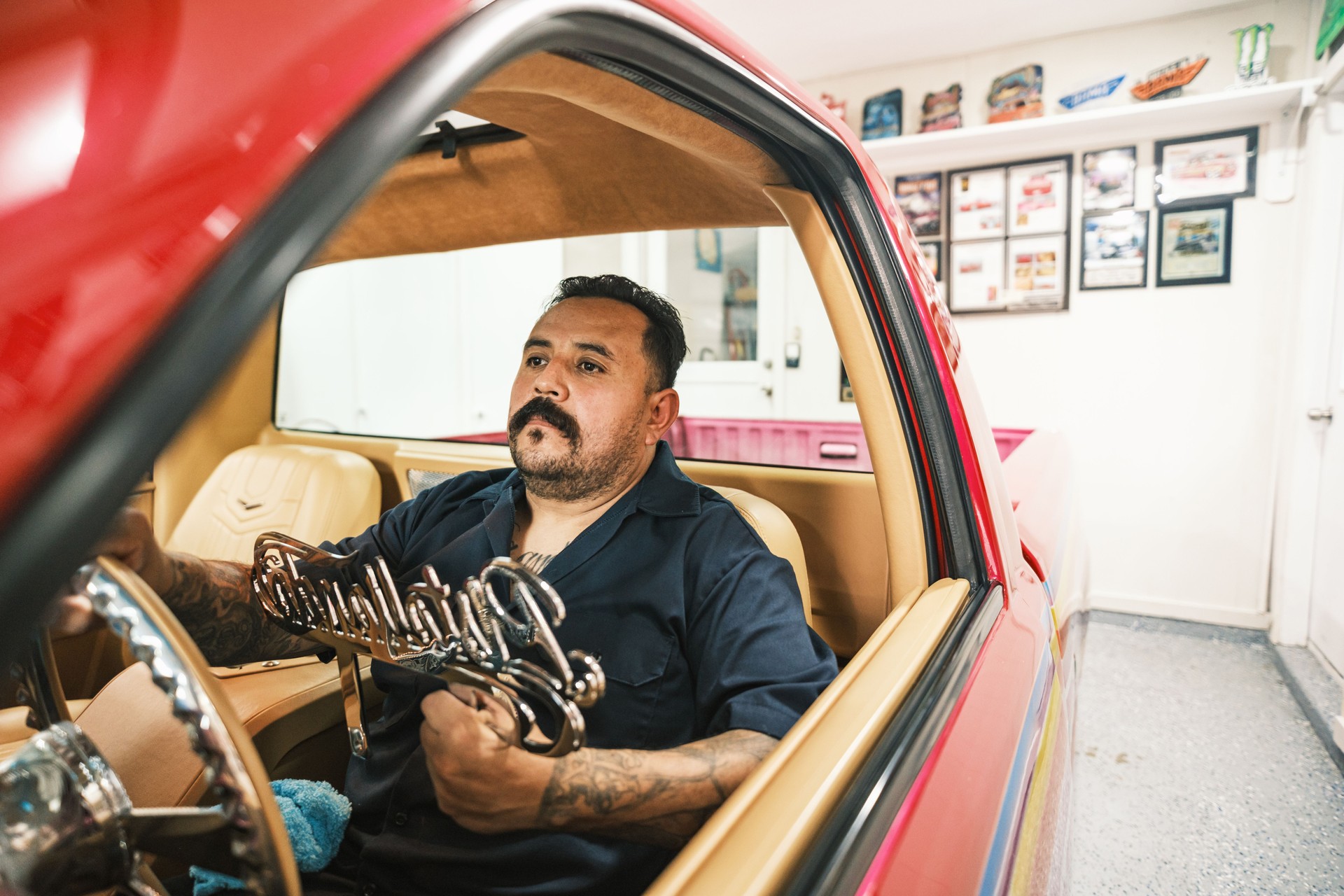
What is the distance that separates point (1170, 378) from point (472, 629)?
4.31 m

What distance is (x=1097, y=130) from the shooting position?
12.2 feet

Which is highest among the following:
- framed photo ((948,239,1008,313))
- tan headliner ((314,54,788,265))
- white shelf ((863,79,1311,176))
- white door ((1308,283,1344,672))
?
white shelf ((863,79,1311,176))

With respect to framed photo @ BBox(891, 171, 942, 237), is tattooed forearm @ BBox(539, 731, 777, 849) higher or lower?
lower

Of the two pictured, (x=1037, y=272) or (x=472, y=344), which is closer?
Answer: (x=1037, y=272)

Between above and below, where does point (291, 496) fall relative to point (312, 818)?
above

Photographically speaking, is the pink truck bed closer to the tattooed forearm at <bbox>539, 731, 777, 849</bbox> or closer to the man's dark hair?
the man's dark hair

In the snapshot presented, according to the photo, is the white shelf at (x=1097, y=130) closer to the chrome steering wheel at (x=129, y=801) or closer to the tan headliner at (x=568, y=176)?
the tan headliner at (x=568, y=176)

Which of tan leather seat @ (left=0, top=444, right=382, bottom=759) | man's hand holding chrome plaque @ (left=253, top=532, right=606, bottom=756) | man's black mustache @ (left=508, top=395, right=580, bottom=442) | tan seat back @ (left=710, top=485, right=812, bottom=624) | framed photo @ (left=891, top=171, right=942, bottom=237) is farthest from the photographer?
framed photo @ (left=891, top=171, right=942, bottom=237)

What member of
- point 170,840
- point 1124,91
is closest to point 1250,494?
point 1124,91

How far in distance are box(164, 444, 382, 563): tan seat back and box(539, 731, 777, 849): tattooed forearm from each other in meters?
1.11

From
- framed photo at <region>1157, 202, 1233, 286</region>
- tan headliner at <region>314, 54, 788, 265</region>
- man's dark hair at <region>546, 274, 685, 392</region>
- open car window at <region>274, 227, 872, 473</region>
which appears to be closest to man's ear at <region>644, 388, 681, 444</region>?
man's dark hair at <region>546, 274, 685, 392</region>

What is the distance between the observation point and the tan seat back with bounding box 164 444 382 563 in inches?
66.1

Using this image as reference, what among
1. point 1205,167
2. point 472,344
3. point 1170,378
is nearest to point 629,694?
point 472,344

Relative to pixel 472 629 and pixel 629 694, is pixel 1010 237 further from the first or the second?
pixel 472 629
